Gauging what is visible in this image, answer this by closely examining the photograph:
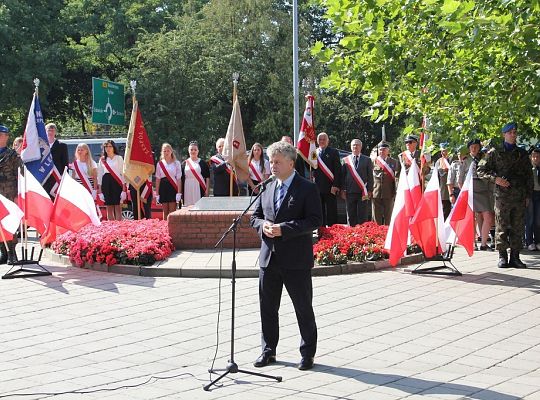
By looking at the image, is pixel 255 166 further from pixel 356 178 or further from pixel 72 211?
pixel 72 211

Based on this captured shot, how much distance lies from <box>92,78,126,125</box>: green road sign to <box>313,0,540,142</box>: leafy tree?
641 inches

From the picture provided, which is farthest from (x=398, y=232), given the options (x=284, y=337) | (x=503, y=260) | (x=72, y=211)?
(x=72, y=211)

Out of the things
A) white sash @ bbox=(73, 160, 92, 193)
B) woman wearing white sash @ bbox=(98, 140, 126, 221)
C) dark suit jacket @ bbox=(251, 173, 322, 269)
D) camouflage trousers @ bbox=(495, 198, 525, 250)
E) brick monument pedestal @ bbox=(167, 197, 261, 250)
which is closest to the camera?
dark suit jacket @ bbox=(251, 173, 322, 269)

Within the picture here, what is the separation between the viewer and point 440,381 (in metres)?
6.95

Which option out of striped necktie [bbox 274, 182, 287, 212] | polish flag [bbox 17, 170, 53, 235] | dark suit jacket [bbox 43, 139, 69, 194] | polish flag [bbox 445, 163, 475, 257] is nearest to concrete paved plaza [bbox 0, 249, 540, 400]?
polish flag [bbox 445, 163, 475, 257]

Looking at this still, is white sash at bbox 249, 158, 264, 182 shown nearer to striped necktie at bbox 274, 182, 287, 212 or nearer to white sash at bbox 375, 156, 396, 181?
white sash at bbox 375, 156, 396, 181

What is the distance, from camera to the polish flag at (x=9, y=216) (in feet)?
41.4

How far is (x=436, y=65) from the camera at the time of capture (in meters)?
11.3

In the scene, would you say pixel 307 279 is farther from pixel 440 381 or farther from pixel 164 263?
pixel 164 263

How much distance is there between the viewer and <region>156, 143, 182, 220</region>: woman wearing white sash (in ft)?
56.0

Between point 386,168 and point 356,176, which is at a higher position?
point 386,168

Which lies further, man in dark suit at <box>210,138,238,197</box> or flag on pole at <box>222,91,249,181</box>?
man in dark suit at <box>210,138,238,197</box>

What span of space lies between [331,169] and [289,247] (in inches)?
343

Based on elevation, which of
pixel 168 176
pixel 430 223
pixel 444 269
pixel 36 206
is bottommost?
pixel 444 269
